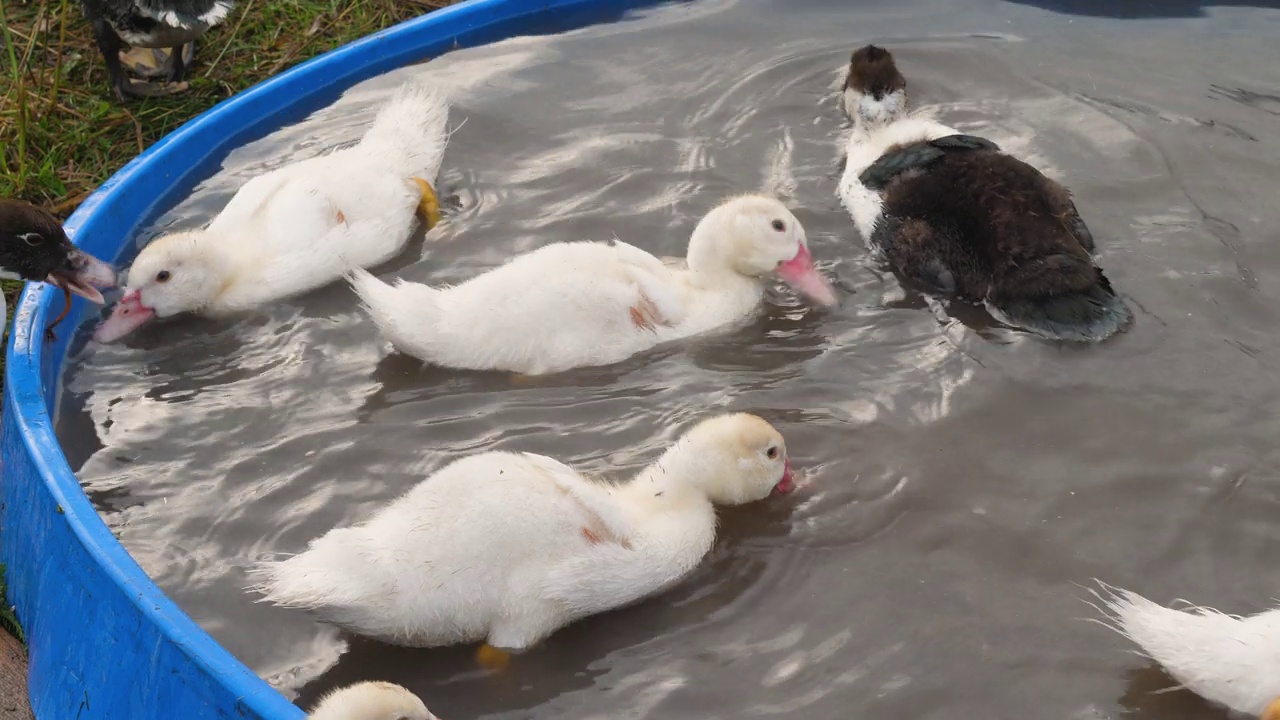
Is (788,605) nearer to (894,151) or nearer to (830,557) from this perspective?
(830,557)

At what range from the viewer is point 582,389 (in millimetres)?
4031

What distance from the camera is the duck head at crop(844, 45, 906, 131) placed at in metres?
5.11

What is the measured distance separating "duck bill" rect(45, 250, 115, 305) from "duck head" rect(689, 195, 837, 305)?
1.94 meters

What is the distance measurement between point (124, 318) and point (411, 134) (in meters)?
1.24

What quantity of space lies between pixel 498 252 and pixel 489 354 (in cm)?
76

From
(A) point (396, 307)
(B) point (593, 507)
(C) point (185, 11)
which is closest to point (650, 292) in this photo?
(A) point (396, 307)

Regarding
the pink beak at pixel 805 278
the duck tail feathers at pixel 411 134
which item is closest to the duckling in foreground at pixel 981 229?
the pink beak at pixel 805 278

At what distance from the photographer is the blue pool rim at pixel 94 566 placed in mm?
2934

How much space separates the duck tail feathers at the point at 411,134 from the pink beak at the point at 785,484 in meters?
2.03

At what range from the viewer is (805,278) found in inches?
173

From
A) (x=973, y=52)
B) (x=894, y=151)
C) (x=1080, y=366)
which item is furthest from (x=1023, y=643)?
(x=973, y=52)

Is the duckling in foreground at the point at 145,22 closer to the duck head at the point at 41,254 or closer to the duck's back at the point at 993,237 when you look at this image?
the duck head at the point at 41,254

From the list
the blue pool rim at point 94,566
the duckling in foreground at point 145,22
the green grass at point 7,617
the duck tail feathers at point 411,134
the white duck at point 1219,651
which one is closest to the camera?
the white duck at point 1219,651

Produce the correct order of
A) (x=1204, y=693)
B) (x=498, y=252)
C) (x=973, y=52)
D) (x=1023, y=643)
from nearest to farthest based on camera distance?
1. (x=1204, y=693)
2. (x=1023, y=643)
3. (x=498, y=252)
4. (x=973, y=52)
